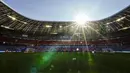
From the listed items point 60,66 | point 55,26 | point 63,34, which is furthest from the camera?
point 63,34

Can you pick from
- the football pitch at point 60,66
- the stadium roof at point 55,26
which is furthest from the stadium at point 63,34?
the football pitch at point 60,66

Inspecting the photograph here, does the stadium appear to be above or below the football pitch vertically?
above

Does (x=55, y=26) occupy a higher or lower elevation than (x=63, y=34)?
A: higher

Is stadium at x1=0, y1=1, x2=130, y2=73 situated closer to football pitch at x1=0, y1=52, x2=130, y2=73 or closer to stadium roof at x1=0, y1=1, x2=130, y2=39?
stadium roof at x1=0, y1=1, x2=130, y2=39

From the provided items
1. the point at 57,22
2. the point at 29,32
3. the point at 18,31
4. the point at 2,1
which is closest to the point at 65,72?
the point at 2,1

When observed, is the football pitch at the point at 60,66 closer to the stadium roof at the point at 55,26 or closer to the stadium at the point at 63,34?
the stadium roof at the point at 55,26

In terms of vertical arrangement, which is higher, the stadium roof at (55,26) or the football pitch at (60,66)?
the stadium roof at (55,26)

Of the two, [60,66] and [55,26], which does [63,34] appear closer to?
[55,26]

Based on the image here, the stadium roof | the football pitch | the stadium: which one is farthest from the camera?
the stadium

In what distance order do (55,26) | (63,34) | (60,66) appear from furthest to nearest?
(63,34), (55,26), (60,66)

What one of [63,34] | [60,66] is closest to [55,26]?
[63,34]

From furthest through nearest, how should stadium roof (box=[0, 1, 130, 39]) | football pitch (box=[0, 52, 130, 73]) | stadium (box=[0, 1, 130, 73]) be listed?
stadium (box=[0, 1, 130, 73]) → stadium roof (box=[0, 1, 130, 39]) → football pitch (box=[0, 52, 130, 73])

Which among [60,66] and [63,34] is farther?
[63,34]

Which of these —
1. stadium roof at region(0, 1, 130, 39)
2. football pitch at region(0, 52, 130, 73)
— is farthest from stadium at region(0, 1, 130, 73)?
football pitch at region(0, 52, 130, 73)
